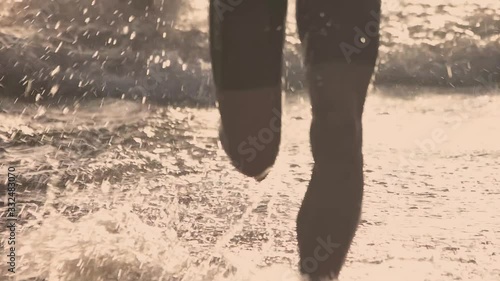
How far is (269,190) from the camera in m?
0.94

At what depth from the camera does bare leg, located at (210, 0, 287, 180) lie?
836 millimetres

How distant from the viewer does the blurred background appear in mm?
883

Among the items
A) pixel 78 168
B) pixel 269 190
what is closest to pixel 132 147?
pixel 78 168

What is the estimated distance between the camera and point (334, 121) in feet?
2.69

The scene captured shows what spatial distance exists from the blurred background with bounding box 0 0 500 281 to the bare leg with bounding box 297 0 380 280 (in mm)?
25

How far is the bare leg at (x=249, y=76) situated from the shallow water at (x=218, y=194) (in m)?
0.03

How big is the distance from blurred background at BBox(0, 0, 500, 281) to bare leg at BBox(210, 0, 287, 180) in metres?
0.02

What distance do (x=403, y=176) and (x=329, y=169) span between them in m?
0.17

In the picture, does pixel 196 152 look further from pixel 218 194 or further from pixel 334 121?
pixel 334 121

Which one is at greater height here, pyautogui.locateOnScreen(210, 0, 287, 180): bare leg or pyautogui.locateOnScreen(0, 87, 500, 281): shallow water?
pyautogui.locateOnScreen(210, 0, 287, 180): bare leg

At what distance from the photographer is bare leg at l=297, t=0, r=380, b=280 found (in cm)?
83

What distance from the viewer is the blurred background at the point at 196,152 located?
0.88 m

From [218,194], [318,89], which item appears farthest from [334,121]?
[218,194]

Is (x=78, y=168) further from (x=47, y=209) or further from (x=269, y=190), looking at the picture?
(x=269, y=190)
